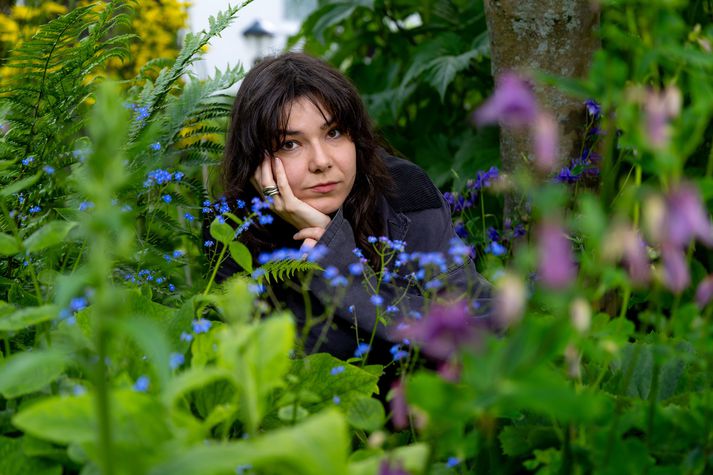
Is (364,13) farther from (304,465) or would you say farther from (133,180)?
(304,465)

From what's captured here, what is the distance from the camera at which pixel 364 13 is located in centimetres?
392

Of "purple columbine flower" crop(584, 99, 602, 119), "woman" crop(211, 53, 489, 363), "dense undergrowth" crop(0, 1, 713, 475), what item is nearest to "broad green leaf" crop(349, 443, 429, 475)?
"dense undergrowth" crop(0, 1, 713, 475)

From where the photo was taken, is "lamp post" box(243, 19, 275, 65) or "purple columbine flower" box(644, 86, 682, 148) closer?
"purple columbine flower" box(644, 86, 682, 148)

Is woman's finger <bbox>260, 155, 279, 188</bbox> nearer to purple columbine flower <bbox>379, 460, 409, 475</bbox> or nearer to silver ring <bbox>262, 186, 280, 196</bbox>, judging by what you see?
silver ring <bbox>262, 186, 280, 196</bbox>

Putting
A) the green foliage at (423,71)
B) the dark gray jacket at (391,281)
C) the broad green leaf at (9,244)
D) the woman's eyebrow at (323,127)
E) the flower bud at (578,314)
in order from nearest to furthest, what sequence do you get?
1. the flower bud at (578,314)
2. the broad green leaf at (9,244)
3. the dark gray jacket at (391,281)
4. the woman's eyebrow at (323,127)
5. the green foliage at (423,71)

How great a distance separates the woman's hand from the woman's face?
0.10 feet

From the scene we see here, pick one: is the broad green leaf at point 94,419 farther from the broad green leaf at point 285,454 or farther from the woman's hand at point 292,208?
the woman's hand at point 292,208

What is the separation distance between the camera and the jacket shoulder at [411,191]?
2352 mm

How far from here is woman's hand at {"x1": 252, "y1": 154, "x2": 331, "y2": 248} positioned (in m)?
2.01

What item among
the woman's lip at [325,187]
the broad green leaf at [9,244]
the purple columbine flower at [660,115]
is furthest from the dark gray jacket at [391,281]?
the purple columbine flower at [660,115]

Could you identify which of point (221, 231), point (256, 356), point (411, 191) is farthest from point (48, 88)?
point (256, 356)

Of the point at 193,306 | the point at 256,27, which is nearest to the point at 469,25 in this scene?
the point at 193,306

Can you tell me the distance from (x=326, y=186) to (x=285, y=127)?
0.18m

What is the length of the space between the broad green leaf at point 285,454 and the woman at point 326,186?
1.03 m
